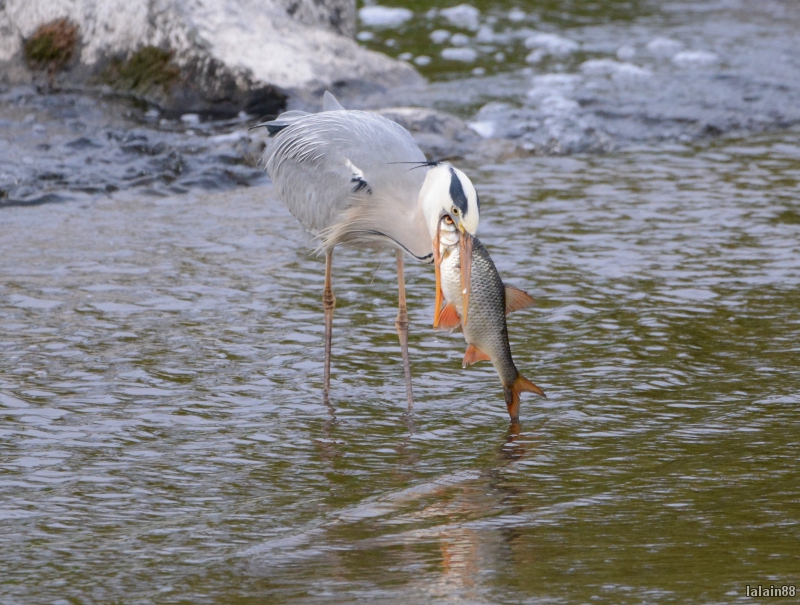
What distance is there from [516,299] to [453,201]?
599 millimetres

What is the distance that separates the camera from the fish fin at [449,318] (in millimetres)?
4723

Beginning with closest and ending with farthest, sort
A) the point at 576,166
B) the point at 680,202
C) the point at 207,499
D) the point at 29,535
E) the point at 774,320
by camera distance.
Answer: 1. the point at 29,535
2. the point at 207,499
3. the point at 774,320
4. the point at 680,202
5. the point at 576,166

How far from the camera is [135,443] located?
14.9ft

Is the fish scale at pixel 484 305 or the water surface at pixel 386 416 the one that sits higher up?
the fish scale at pixel 484 305

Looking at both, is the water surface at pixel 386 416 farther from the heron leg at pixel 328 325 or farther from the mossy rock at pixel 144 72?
the mossy rock at pixel 144 72

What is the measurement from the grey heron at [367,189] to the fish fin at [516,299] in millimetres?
295

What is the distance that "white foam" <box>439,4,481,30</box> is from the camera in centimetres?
1517

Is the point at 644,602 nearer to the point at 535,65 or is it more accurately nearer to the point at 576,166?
the point at 576,166

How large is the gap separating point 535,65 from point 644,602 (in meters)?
10.4

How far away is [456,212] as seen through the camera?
14.9 ft

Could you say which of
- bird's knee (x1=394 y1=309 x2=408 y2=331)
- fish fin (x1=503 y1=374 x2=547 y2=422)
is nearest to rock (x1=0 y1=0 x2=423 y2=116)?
bird's knee (x1=394 y1=309 x2=408 y2=331)

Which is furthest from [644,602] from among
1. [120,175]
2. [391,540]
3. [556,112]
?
[556,112]

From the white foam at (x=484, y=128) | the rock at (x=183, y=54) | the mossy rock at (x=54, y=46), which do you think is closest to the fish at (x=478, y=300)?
the white foam at (x=484, y=128)

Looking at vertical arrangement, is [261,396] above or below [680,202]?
below
